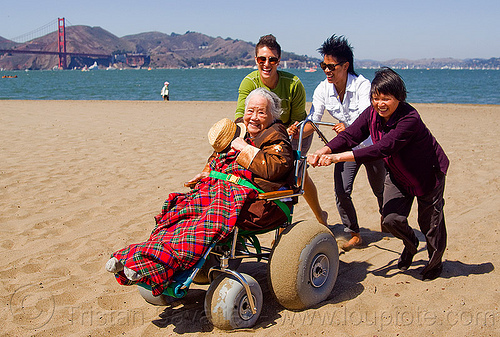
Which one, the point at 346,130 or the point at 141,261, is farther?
the point at 346,130

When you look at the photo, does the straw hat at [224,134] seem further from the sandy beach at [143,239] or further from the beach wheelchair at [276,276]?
the sandy beach at [143,239]

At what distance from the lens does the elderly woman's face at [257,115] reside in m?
3.58

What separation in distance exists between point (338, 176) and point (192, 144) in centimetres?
589

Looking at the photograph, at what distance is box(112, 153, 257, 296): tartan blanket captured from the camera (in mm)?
2904

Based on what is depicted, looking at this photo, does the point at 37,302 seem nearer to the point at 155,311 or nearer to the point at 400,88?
the point at 155,311

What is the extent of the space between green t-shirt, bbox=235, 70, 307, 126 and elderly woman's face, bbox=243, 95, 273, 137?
2.25ft

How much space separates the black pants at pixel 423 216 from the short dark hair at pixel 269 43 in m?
1.46

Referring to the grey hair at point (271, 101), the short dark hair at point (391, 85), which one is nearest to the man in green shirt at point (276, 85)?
the grey hair at point (271, 101)

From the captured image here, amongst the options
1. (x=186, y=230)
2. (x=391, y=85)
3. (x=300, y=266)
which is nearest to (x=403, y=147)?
(x=391, y=85)

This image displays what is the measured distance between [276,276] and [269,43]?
202 cm

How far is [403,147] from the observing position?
3584 millimetres

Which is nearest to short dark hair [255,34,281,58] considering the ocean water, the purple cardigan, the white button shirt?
the white button shirt

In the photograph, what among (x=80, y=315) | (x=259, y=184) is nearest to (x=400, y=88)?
(x=259, y=184)

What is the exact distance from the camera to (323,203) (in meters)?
6.29
